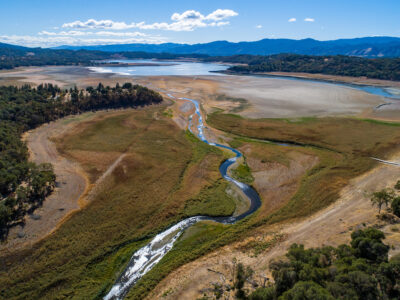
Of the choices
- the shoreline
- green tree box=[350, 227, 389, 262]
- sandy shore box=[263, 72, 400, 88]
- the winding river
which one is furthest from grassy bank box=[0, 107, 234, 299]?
sandy shore box=[263, 72, 400, 88]

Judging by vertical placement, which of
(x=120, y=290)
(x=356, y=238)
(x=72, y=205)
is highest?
(x=356, y=238)

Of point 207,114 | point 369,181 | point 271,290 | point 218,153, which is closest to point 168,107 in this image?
point 207,114

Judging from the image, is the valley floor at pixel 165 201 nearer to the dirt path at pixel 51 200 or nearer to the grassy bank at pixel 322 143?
the dirt path at pixel 51 200

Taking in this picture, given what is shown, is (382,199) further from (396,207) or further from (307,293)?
(307,293)

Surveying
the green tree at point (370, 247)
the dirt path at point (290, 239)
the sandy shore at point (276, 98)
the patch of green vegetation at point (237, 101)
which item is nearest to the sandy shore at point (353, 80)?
the sandy shore at point (276, 98)

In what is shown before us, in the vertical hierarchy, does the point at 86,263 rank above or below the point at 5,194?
below

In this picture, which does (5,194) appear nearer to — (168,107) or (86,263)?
(86,263)

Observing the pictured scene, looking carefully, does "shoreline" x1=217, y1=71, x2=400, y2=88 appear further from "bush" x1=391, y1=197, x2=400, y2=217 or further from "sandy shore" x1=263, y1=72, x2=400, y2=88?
"bush" x1=391, y1=197, x2=400, y2=217
